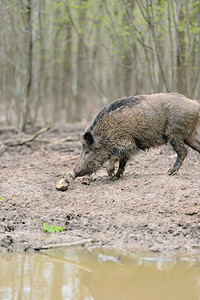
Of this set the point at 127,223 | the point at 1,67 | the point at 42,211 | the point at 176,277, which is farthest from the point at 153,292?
the point at 1,67

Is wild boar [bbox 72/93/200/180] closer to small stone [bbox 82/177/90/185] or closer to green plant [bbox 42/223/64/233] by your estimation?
small stone [bbox 82/177/90/185]

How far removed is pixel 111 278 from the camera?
4.42 m

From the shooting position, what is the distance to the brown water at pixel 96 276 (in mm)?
4062

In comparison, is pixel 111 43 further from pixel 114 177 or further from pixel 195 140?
pixel 114 177

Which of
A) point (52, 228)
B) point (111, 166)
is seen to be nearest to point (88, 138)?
point (111, 166)

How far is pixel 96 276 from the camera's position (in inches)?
177

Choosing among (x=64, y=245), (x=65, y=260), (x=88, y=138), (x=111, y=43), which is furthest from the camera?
(x=111, y=43)

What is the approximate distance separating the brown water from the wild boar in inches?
102

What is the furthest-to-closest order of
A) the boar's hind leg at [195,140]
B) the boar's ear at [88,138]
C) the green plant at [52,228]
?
the boar's hind leg at [195,140] → the boar's ear at [88,138] → the green plant at [52,228]

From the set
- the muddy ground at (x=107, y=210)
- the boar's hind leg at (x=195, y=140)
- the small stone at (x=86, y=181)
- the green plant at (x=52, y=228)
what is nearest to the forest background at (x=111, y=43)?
the boar's hind leg at (x=195, y=140)

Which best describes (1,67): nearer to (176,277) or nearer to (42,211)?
(42,211)

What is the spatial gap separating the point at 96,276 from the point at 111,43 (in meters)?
13.4

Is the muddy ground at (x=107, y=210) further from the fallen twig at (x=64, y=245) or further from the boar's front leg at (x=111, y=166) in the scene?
the boar's front leg at (x=111, y=166)

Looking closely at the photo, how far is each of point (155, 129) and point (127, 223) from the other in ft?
7.24
